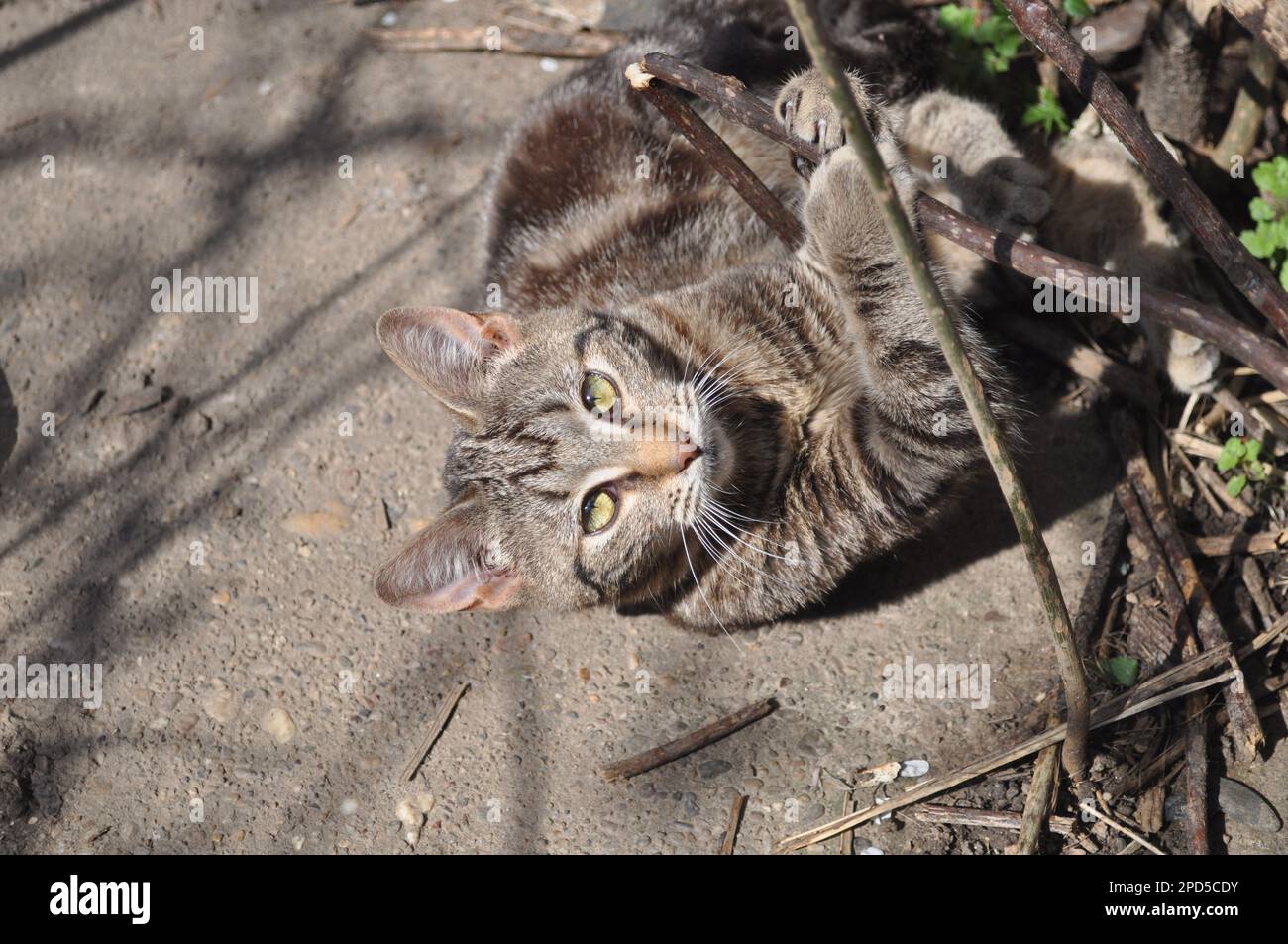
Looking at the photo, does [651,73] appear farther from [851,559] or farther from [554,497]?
[851,559]

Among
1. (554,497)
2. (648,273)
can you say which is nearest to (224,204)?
(648,273)

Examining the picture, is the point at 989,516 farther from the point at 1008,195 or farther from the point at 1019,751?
the point at 1008,195

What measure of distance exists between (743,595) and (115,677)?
79.1 inches

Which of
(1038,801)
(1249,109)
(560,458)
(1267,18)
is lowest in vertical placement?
(1038,801)

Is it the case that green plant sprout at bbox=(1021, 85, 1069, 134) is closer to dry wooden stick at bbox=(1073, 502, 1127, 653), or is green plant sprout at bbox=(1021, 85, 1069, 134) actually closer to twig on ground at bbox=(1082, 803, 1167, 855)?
dry wooden stick at bbox=(1073, 502, 1127, 653)

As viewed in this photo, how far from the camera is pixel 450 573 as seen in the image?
306cm

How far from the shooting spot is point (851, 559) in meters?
3.07

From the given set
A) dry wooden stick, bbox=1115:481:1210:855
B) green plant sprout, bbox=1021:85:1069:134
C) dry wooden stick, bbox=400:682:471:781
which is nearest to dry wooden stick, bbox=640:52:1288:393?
dry wooden stick, bbox=1115:481:1210:855

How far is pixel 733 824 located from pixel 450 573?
3.42ft

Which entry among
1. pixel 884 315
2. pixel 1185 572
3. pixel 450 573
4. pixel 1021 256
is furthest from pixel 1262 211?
pixel 450 573

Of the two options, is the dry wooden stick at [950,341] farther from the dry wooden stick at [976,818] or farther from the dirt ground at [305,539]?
the dirt ground at [305,539]

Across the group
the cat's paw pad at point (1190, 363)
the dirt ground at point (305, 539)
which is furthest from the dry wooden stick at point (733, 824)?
the cat's paw pad at point (1190, 363)

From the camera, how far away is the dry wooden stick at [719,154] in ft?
9.18

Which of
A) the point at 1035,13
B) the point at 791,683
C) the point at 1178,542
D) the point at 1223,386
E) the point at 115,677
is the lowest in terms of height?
the point at 115,677
